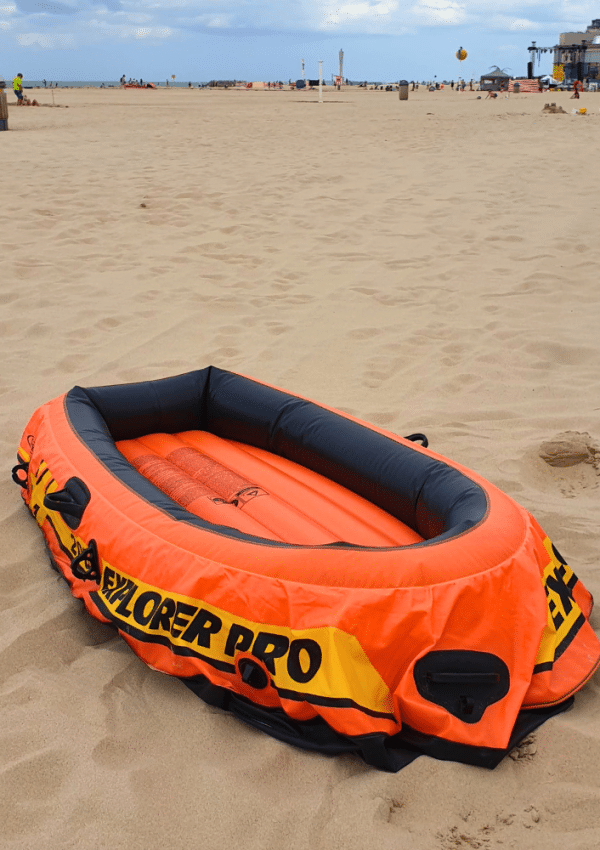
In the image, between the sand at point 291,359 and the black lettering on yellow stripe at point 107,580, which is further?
the black lettering on yellow stripe at point 107,580

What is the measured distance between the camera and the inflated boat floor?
255 cm

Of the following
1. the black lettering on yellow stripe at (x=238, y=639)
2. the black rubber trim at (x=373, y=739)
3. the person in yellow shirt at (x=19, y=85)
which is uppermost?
the person in yellow shirt at (x=19, y=85)

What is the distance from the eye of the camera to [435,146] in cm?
1204

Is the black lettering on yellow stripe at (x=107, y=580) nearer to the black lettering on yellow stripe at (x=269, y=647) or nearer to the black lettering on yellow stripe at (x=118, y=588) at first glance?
the black lettering on yellow stripe at (x=118, y=588)

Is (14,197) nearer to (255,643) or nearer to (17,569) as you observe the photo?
(17,569)

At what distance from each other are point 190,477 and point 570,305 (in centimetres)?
332

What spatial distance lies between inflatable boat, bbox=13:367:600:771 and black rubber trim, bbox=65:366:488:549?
0.5 inches

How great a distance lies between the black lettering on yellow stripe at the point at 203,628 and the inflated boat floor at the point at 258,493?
1.73 ft

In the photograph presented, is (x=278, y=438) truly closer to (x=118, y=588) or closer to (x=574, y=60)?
(x=118, y=588)

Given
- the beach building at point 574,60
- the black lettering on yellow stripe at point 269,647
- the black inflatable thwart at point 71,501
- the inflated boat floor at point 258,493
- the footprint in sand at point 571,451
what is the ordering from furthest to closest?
the beach building at point 574,60 → the footprint in sand at point 571,451 → the inflated boat floor at point 258,493 → the black inflatable thwart at point 71,501 → the black lettering on yellow stripe at point 269,647

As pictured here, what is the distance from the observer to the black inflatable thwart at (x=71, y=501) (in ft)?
7.95

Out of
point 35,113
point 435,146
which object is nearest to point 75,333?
point 435,146

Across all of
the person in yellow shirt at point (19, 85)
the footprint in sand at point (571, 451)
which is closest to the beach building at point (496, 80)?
the person in yellow shirt at point (19, 85)

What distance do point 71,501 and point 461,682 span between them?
1.36 metres
